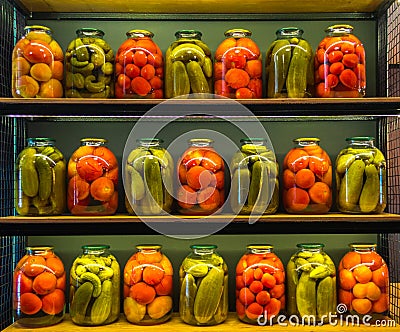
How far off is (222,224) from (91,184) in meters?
0.41

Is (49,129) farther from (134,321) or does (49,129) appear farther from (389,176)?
(389,176)

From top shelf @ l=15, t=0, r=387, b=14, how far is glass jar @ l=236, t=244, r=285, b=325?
0.84m

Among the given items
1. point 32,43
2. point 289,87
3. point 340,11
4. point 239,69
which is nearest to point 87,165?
point 32,43

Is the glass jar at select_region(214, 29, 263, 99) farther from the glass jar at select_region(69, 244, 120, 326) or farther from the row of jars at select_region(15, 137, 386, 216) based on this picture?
the glass jar at select_region(69, 244, 120, 326)

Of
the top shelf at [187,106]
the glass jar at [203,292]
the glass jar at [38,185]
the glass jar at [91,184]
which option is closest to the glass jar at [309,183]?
the top shelf at [187,106]

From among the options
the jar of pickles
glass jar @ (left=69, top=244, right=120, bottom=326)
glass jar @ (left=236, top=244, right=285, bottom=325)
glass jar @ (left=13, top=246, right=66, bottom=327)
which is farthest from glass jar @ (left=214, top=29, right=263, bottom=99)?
glass jar @ (left=13, top=246, right=66, bottom=327)

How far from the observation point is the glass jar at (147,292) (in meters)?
1.66

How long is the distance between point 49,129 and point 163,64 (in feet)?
1.56

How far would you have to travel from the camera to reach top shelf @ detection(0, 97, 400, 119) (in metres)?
1.65

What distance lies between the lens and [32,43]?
5.54 feet

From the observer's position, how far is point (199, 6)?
188 centimetres

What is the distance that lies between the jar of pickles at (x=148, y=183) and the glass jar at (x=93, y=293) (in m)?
0.20

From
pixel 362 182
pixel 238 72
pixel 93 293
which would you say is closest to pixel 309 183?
pixel 362 182

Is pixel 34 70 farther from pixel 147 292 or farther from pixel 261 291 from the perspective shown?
pixel 261 291
